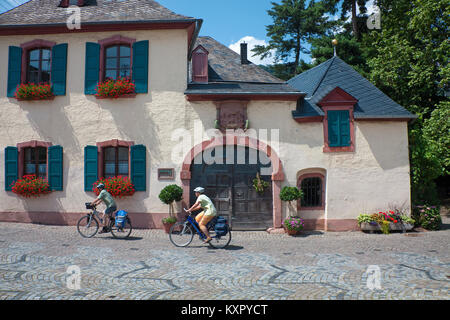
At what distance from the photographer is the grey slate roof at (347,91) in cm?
1062

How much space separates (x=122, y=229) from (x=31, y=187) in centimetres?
391

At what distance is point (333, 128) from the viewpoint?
34.9 feet

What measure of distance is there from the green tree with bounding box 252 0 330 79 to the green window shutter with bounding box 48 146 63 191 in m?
19.7

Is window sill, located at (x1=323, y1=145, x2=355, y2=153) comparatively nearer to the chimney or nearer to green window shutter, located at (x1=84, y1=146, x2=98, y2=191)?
the chimney

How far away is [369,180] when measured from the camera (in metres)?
10.6

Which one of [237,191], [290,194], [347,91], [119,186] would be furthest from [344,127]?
[119,186]

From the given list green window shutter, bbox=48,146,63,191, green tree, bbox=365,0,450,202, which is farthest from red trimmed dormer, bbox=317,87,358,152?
green window shutter, bbox=48,146,63,191

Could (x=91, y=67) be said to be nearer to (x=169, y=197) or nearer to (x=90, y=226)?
(x=169, y=197)

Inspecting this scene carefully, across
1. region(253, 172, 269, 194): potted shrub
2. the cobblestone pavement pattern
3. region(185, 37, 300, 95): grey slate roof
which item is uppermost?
region(185, 37, 300, 95): grey slate roof

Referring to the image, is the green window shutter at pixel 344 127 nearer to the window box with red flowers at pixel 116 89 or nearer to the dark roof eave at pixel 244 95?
the dark roof eave at pixel 244 95

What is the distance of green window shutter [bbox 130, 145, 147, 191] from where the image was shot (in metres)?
10.5

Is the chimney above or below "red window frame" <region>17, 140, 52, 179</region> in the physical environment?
above

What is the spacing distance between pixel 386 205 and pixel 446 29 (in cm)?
1061

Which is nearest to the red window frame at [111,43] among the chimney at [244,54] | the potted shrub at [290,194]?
the chimney at [244,54]
